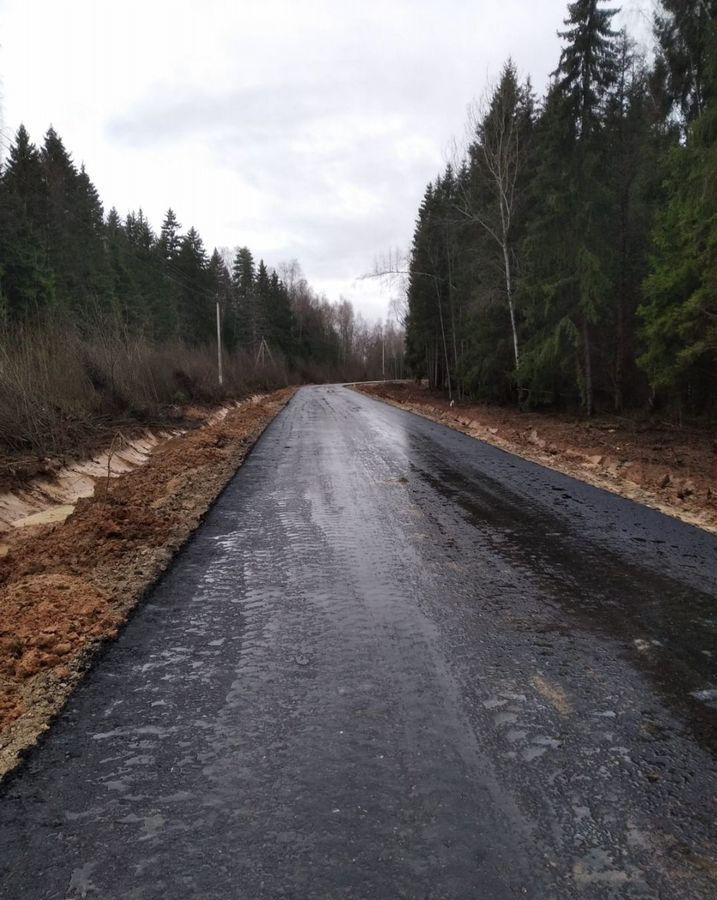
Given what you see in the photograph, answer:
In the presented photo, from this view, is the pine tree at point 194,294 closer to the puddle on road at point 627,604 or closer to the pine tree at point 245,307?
the pine tree at point 245,307

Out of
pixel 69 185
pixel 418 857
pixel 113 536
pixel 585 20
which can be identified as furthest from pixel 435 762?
pixel 69 185

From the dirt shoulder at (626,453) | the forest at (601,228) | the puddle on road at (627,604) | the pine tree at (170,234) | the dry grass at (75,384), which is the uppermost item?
the pine tree at (170,234)

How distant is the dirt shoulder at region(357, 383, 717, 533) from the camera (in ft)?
25.7

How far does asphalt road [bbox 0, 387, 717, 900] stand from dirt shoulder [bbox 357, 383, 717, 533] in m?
2.91

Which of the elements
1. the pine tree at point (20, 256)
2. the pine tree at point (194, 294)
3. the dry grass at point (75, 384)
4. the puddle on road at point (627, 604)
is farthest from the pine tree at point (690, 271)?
the pine tree at point (194, 294)

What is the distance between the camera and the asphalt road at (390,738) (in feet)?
6.27

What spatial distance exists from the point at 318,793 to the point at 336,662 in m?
1.06

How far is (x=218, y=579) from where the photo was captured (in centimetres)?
465

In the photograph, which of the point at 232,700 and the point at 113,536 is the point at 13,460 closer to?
the point at 113,536

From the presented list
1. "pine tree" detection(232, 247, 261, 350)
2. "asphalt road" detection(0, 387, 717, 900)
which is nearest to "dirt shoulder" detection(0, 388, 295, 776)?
"asphalt road" detection(0, 387, 717, 900)

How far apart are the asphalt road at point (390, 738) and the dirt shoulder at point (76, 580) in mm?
187

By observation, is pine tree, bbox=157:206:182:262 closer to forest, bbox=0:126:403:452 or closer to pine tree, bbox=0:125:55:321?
forest, bbox=0:126:403:452

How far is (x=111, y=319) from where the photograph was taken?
16.6 m

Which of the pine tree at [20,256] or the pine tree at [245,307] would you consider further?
the pine tree at [245,307]
